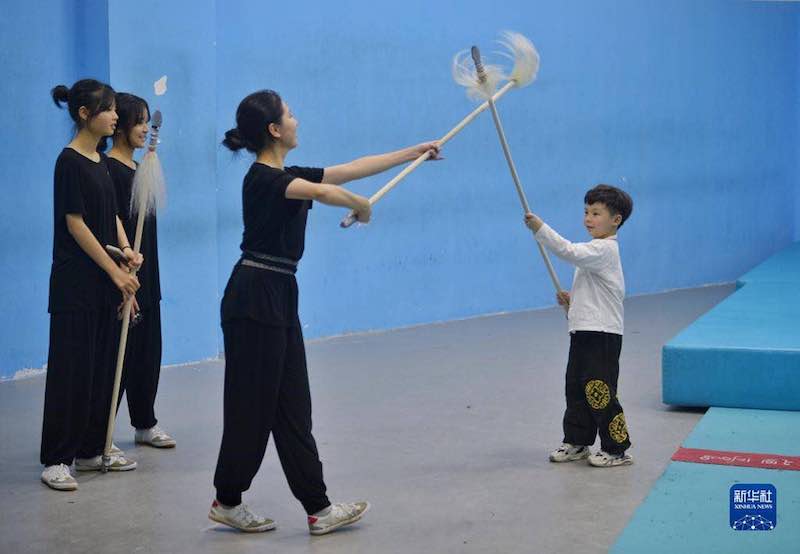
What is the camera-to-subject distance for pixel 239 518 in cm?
315

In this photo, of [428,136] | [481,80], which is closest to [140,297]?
[481,80]

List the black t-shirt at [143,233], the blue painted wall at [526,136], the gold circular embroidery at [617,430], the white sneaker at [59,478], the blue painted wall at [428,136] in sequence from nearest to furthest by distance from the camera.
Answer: the white sneaker at [59,478] → the gold circular embroidery at [617,430] → the black t-shirt at [143,233] → the blue painted wall at [428,136] → the blue painted wall at [526,136]

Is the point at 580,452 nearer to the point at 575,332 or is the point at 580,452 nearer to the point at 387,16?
the point at 575,332

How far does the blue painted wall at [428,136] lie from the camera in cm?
524

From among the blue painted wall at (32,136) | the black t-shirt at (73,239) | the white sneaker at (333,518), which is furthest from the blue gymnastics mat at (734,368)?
the blue painted wall at (32,136)

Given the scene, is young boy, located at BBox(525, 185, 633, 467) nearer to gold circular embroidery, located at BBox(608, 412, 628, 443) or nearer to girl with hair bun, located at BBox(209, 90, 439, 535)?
gold circular embroidery, located at BBox(608, 412, 628, 443)

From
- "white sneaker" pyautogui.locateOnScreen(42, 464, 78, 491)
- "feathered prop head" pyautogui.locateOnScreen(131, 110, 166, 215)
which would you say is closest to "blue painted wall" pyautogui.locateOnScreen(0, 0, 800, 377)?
"feathered prop head" pyautogui.locateOnScreen(131, 110, 166, 215)

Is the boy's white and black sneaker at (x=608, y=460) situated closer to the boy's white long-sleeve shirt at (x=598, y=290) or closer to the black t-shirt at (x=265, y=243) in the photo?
the boy's white long-sleeve shirt at (x=598, y=290)

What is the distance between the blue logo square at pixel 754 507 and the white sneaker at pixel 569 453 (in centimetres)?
60

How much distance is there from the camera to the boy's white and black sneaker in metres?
3.75

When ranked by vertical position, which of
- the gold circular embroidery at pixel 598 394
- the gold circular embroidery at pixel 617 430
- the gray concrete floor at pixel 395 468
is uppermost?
the gold circular embroidery at pixel 598 394

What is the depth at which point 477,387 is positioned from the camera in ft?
16.6

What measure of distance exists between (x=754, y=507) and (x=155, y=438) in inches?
80.4

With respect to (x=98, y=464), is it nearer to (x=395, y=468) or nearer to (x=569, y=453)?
(x=395, y=468)
